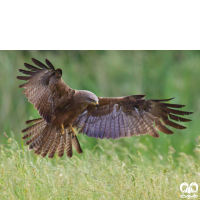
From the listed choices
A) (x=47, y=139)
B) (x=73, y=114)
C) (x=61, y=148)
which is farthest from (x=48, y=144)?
(x=73, y=114)

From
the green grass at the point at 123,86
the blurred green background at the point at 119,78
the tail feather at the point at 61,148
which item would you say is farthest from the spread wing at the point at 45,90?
the blurred green background at the point at 119,78

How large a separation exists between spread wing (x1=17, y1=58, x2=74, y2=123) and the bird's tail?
378mm

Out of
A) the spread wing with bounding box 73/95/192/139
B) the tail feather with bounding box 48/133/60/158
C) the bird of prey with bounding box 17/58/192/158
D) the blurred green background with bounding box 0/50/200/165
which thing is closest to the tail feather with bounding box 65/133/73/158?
the bird of prey with bounding box 17/58/192/158

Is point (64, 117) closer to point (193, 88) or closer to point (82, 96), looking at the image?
point (82, 96)

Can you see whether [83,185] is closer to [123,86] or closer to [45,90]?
[45,90]

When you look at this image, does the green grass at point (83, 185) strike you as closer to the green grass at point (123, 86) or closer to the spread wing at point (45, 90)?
the green grass at point (123, 86)

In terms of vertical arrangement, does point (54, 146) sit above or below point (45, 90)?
below

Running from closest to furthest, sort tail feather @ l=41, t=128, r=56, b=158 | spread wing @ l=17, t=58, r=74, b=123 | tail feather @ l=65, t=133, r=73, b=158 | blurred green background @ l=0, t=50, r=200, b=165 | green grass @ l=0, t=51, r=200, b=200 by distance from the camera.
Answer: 1. spread wing @ l=17, t=58, r=74, b=123
2. tail feather @ l=41, t=128, r=56, b=158
3. tail feather @ l=65, t=133, r=73, b=158
4. green grass @ l=0, t=51, r=200, b=200
5. blurred green background @ l=0, t=50, r=200, b=165

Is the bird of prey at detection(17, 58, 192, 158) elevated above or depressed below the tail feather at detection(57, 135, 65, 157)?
above

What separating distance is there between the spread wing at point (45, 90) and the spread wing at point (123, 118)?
96 centimetres

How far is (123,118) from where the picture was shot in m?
6.18

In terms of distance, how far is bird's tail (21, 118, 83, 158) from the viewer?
5426 millimetres

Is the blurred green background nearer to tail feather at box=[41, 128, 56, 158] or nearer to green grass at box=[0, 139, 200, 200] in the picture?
tail feather at box=[41, 128, 56, 158]

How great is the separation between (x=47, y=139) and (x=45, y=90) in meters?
0.85
